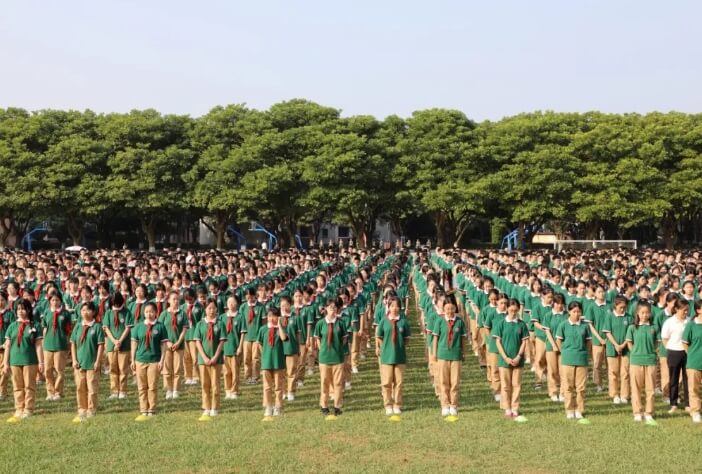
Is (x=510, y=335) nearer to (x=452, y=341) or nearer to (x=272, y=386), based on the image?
(x=452, y=341)

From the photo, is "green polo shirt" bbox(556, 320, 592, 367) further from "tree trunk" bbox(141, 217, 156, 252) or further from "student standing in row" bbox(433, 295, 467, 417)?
"tree trunk" bbox(141, 217, 156, 252)

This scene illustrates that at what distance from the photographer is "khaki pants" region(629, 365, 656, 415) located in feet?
32.9

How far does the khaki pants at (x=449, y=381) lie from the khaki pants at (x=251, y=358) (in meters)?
3.51

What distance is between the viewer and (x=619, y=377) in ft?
37.1

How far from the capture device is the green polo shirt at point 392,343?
1059 cm

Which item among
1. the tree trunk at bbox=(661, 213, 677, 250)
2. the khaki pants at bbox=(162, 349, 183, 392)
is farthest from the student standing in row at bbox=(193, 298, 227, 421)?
the tree trunk at bbox=(661, 213, 677, 250)

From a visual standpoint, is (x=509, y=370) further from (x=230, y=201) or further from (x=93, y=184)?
(x=93, y=184)

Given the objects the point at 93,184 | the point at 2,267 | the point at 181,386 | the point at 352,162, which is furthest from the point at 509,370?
the point at 93,184

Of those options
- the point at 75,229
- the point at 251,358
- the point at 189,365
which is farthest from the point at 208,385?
the point at 75,229

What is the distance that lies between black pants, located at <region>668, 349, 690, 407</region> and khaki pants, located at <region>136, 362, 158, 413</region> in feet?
23.1

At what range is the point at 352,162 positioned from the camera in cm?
3981

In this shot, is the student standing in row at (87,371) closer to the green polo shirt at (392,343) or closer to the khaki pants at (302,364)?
the khaki pants at (302,364)

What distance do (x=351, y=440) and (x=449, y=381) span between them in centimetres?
190

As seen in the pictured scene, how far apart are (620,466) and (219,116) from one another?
122 feet
